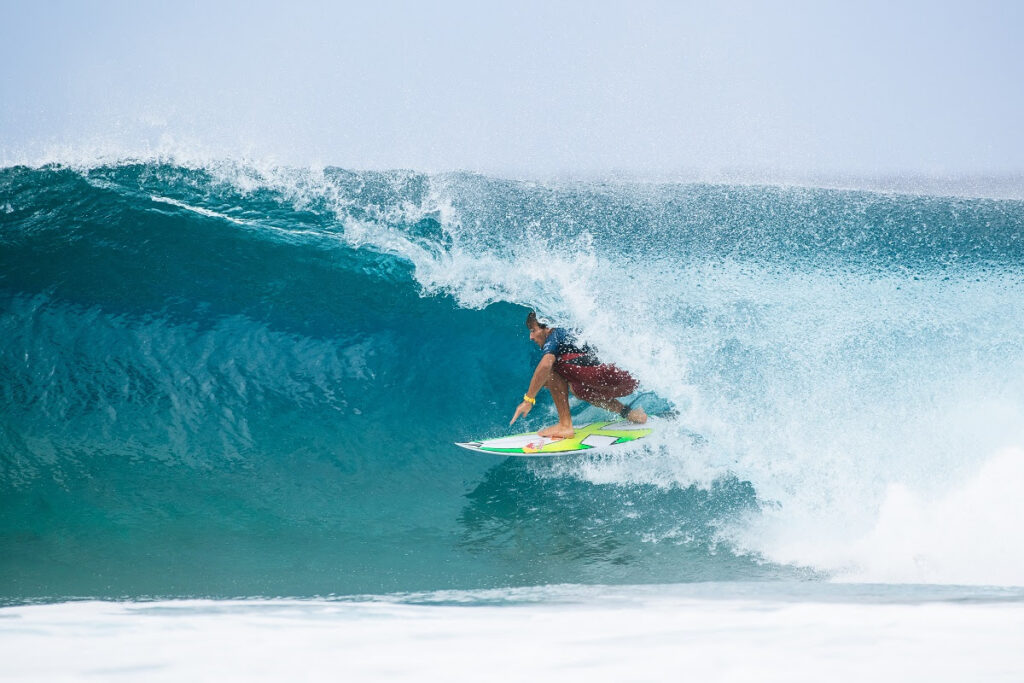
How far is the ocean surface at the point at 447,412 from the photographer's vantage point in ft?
11.6

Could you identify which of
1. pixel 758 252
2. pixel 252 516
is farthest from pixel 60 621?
pixel 758 252

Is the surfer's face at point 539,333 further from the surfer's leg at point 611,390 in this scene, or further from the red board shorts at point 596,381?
the surfer's leg at point 611,390

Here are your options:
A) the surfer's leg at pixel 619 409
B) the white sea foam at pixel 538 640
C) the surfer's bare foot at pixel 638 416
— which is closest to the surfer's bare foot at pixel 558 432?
the surfer's leg at pixel 619 409

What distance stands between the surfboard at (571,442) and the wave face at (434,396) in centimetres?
12

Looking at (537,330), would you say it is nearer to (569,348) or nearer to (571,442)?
(569,348)

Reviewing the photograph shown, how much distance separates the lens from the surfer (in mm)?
4426

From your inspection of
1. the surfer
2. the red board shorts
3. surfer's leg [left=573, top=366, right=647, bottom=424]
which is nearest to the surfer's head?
the surfer

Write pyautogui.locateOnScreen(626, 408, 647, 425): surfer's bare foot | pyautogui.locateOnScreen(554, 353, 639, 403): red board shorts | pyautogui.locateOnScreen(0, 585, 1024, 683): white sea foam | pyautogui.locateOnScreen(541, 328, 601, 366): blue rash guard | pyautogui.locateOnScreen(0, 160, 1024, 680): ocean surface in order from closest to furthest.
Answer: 1. pyautogui.locateOnScreen(0, 585, 1024, 683): white sea foam
2. pyautogui.locateOnScreen(0, 160, 1024, 680): ocean surface
3. pyautogui.locateOnScreen(541, 328, 601, 366): blue rash guard
4. pyautogui.locateOnScreen(554, 353, 639, 403): red board shorts
5. pyautogui.locateOnScreen(626, 408, 647, 425): surfer's bare foot

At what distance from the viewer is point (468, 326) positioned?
234 inches

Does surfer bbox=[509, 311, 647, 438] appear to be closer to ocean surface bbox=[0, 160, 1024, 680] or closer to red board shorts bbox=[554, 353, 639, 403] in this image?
red board shorts bbox=[554, 353, 639, 403]

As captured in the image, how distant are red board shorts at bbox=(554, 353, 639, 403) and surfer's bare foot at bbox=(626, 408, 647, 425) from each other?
12cm

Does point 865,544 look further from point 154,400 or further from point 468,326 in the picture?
point 154,400

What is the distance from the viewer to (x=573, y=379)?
4598mm

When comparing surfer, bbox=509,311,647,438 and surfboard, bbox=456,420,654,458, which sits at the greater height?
surfer, bbox=509,311,647,438
